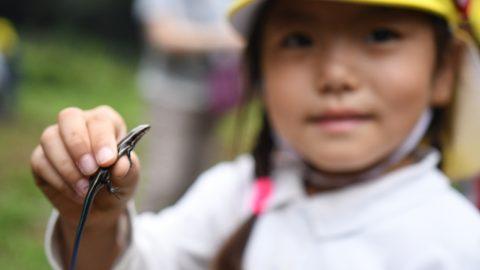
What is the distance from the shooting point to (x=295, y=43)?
1338mm

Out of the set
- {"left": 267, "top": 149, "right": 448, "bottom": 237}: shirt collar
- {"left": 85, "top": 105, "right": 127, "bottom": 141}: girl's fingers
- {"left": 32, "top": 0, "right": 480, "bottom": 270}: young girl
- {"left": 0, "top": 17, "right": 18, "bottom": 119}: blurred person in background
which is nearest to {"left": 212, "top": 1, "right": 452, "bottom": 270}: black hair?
{"left": 32, "top": 0, "right": 480, "bottom": 270}: young girl

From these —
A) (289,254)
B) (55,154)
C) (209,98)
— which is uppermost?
(55,154)

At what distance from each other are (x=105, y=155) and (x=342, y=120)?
0.52 meters

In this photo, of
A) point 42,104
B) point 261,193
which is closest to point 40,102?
point 42,104

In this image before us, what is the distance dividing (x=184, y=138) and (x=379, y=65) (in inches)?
71.8

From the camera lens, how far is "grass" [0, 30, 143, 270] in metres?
3.16

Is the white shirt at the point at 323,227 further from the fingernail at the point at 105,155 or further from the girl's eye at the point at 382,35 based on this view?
the fingernail at the point at 105,155

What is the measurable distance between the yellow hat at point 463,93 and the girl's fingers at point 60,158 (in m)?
0.51

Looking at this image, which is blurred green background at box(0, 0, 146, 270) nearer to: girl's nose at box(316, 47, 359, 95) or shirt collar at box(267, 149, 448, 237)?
shirt collar at box(267, 149, 448, 237)

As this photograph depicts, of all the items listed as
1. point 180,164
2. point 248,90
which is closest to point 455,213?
point 248,90

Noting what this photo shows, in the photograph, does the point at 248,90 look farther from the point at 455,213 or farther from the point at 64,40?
the point at 64,40

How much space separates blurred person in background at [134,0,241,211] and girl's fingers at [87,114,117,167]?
1.71 metres

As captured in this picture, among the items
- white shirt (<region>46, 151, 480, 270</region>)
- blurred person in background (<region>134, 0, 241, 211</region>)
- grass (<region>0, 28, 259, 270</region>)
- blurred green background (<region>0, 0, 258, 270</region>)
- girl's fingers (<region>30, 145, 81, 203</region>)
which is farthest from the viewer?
blurred green background (<region>0, 0, 258, 270</region>)

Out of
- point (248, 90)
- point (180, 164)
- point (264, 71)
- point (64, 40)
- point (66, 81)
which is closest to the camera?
point (264, 71)
